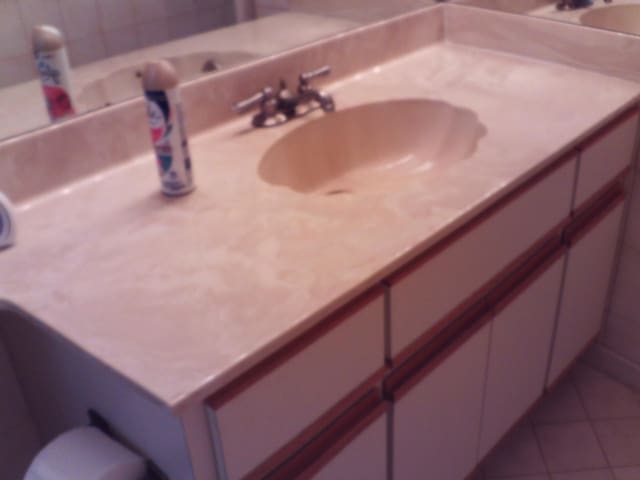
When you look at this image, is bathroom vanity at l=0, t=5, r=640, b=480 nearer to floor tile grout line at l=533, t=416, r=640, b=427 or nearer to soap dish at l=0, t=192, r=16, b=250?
soap dish at l=0, t=192, r=16, b=250

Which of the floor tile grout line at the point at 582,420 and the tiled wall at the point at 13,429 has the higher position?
the tiled wall at the point at 13,429

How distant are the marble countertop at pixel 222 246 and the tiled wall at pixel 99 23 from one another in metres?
0.21

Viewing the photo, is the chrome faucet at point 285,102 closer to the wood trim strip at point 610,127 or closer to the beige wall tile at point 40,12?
the beige wall tile at point 40,12

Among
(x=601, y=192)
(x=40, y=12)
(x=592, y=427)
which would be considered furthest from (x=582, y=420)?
(x=40, y=12)

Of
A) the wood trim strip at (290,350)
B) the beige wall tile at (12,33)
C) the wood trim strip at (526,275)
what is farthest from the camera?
the wood trim strip at (526,275)

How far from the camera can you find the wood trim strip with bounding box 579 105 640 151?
1.40 meters

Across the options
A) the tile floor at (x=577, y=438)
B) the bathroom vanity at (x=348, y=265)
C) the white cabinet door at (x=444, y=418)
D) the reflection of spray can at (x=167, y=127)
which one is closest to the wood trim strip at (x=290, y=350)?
the bathroom vanity at (x=348, y=265)

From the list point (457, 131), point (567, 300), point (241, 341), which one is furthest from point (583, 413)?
point (241, 341)

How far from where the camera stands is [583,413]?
185 centimetres

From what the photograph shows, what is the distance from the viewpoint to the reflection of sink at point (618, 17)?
176 cm

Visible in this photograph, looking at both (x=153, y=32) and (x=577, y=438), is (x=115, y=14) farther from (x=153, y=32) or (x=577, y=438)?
(x=577, y=438)

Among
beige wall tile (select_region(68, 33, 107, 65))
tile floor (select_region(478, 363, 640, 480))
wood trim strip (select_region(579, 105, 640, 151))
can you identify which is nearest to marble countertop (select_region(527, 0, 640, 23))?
wood trim strip (select_region(579, 105, 640, 151))

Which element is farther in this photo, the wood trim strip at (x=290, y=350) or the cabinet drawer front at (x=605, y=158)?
the cabinet drawer front at (x=605, y=158)

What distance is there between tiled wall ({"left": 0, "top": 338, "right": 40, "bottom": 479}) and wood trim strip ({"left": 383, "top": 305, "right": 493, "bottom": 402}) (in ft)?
2.23
